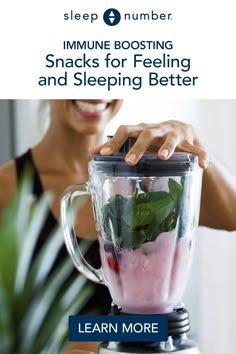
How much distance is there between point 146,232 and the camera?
2.62 feet

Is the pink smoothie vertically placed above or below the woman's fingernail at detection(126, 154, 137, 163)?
below

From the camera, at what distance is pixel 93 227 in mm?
896

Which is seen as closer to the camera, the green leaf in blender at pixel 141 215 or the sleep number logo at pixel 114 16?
the green leaf in blender at pixel 141 215

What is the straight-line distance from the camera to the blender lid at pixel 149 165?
811 millimetres

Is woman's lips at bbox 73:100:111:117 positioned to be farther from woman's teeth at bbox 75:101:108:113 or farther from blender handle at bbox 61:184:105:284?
blender handle at bbox 61:184:105:284

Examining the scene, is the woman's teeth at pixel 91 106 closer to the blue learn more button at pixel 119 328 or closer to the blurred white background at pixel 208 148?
the blurred white background at pixel 208 148

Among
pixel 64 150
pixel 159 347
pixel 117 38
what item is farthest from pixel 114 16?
pixel 159 347

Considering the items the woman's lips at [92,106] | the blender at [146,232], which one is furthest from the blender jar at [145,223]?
the woman's lips at [92,106]

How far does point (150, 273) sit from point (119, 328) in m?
0.10

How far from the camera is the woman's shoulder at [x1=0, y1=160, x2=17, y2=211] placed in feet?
3.04

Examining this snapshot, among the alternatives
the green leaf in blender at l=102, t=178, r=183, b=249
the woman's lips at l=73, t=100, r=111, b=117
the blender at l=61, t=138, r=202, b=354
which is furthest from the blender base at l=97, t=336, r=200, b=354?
the woman's lips at l=73, t=100, r=111, b=117

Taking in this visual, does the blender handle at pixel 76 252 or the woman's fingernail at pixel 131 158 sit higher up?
the woman's fingernail at pixel 131 158

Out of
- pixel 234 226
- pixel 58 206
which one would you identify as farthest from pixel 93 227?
pixel 234 226

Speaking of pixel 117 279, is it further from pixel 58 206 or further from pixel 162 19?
pixel 162 19
